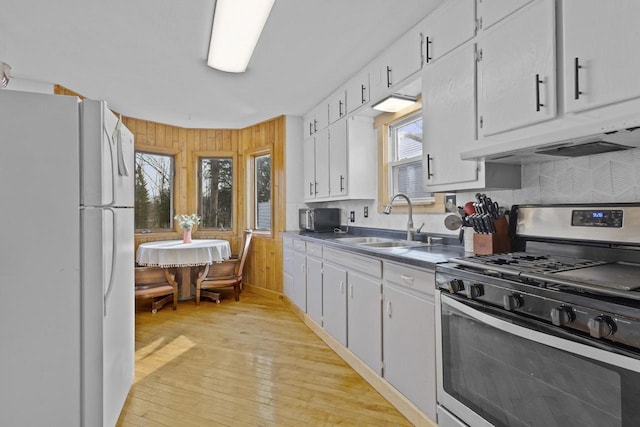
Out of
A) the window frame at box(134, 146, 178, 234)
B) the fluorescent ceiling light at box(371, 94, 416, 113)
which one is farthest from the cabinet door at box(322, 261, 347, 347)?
the window frame at box(134, 146, 178, 234)

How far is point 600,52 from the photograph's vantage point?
129cm

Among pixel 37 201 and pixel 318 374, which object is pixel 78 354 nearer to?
pixel 37 201

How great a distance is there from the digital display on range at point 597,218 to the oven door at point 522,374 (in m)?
0.70

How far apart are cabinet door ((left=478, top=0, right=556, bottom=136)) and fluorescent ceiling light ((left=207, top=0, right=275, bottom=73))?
138 centimetres

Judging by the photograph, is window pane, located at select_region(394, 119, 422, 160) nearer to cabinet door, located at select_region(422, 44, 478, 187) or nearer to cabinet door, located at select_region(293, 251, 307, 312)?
cabinet door, located at select_region(422, 44, 478, 187)

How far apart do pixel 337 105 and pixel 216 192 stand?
8.84ft

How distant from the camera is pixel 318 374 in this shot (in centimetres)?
250

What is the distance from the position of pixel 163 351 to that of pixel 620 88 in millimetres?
3445

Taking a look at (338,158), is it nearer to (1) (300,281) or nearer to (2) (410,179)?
(2) (410,179)

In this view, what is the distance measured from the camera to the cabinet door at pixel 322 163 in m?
3.79

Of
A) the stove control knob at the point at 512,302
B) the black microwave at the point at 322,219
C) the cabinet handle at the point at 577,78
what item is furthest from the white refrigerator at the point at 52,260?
the black microwave at the point at 322,219

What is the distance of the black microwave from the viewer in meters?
3.83

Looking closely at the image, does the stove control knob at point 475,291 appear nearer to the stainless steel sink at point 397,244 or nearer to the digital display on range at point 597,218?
the digital display on range at point 597,218

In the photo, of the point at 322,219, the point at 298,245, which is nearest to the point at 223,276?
the point at 298,245
